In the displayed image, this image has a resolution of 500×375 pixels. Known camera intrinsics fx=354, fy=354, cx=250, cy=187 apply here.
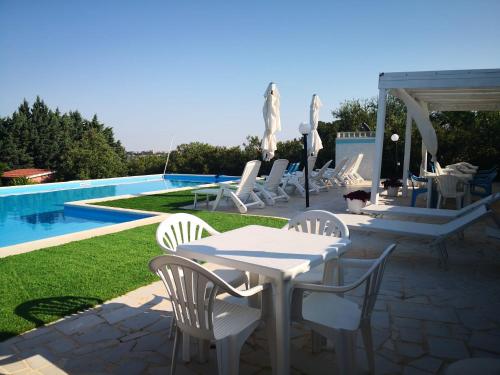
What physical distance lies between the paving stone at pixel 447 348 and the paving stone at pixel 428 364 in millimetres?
78

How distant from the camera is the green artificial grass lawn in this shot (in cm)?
306

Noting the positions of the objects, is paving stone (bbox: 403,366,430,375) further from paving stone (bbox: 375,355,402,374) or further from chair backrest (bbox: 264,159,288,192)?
chair backrest (bbox: 264,159,288,192)

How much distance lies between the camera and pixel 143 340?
2637mm

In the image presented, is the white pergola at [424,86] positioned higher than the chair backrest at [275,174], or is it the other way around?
the white pergola at [424,86]

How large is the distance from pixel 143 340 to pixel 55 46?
14.9 metres

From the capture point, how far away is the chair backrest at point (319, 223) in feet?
9.98

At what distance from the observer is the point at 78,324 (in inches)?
113

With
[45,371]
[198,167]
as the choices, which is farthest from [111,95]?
[45,371]

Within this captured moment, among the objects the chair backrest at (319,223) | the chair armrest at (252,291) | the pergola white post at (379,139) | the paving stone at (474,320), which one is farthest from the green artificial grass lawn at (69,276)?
the pergola white post at (379,139)

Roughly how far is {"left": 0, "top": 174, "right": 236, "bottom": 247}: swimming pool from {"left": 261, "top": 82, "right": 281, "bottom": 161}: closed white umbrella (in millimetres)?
4422

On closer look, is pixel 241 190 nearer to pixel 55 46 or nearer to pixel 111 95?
pixel 55 46

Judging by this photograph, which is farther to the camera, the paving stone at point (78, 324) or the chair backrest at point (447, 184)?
the chair backrest at point (447, 184)

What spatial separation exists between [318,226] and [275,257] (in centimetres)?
105

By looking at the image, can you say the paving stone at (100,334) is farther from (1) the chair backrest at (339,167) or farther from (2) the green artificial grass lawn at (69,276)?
(1) the chair backrest at (339,167)
